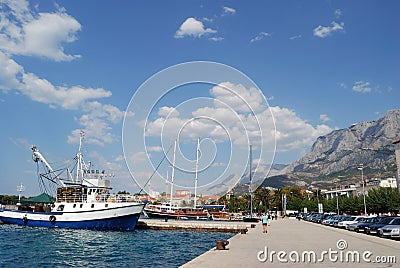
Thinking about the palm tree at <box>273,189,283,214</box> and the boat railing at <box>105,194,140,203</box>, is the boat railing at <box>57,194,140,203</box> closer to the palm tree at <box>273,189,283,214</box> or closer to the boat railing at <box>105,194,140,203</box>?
the boat railing at <box>105,194,140,203</box>

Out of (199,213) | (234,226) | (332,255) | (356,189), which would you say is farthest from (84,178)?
(356,189)

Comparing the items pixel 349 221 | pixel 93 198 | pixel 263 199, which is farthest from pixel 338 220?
pixel 263 199

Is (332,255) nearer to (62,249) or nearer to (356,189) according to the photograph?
(62,249)

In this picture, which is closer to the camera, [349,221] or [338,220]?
[349,221]

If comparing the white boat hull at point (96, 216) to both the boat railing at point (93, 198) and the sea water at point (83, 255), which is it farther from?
the sea water at point (83, 255)

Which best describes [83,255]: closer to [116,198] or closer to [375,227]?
[375,227]

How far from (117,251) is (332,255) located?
1777 cm

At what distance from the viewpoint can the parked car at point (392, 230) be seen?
925 inches

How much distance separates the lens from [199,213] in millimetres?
100938

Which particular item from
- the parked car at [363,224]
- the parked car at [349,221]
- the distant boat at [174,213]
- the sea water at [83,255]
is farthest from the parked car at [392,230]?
the distant boat at [174,213]

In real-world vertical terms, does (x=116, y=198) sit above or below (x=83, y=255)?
above

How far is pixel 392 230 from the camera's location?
24031 mm

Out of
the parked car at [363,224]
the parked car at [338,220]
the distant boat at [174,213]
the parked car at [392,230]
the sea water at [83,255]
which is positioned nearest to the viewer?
the sea water at [83,255]

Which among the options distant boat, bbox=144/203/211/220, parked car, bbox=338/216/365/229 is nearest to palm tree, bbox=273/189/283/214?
distant boat, bbox=144/203/211/220
